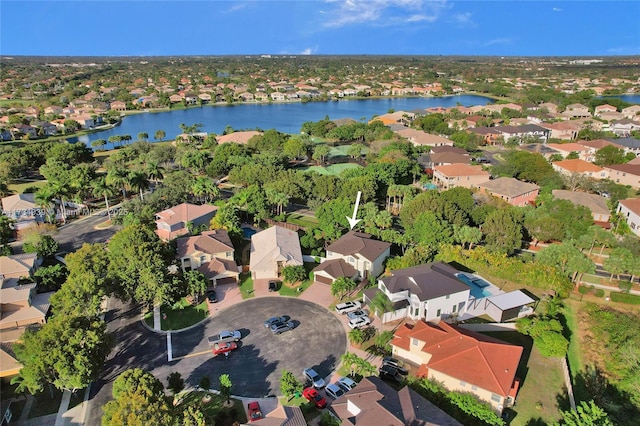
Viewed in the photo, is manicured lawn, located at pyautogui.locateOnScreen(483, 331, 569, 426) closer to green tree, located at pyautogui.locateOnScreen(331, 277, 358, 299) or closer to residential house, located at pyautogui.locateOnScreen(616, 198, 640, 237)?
green tree, located at pyautogui.locateOnScreen(331, 277, 358, 299)

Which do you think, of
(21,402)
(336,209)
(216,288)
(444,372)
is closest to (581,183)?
(336,209)

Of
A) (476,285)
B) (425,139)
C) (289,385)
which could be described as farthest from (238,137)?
(289,385)

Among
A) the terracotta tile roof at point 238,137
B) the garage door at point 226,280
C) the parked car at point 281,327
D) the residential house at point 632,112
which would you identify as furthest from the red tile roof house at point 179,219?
the residential house at point 632,112

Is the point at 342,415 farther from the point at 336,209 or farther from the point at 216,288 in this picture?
the point at 336,209

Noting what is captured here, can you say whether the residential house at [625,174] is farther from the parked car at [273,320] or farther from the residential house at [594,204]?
the parked car at [273,320]

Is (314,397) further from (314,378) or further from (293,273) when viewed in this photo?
(293,273)

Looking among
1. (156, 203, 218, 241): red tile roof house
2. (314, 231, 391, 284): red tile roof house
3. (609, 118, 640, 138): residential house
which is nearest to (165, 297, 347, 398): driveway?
(314, 231, 391, 284): red tile roof house
